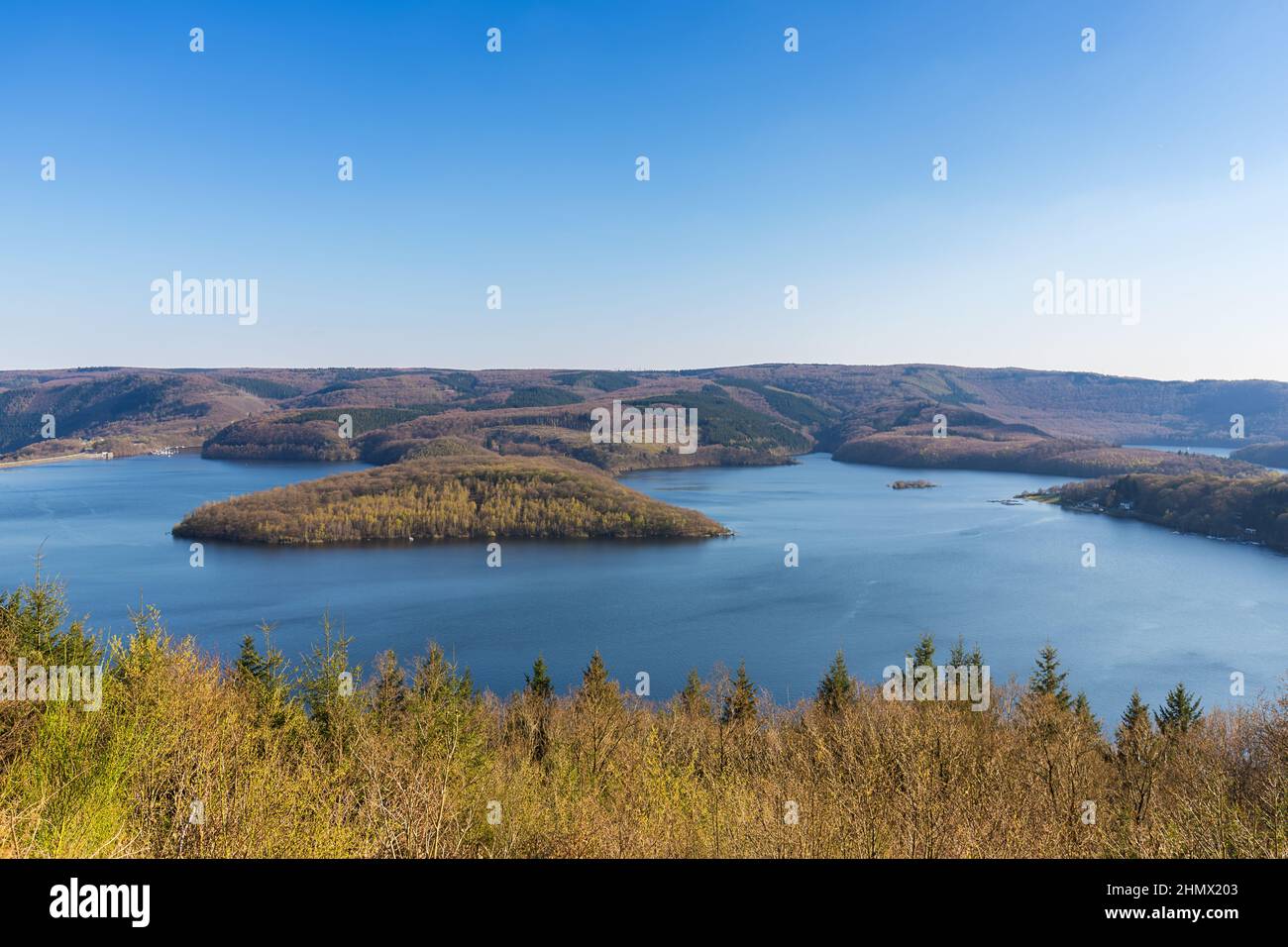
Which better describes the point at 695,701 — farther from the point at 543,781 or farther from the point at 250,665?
the point at 250,665

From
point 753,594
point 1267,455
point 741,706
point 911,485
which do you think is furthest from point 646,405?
point 741,706

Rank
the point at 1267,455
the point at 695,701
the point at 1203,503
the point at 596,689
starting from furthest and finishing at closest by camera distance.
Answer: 1. the point at 1267,455
2. the point at 1203,503
3. the point at 695,701
4. the point at 596,689

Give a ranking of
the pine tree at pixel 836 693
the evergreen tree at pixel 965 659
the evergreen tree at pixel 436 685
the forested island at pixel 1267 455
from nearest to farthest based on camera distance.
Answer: the evergreen tree at pixel 436 685 → the pine tree at pixel 836 693 → the evergreen tree at pixel 965 659 → the forested island at pixel 1267 455

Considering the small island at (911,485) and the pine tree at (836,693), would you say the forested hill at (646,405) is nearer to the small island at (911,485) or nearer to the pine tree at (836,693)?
the small island at (911,485)

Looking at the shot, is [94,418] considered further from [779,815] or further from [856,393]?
[779,815]

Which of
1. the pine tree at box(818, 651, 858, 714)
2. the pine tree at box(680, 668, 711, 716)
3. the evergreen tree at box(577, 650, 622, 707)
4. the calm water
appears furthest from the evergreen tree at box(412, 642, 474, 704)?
the calm water

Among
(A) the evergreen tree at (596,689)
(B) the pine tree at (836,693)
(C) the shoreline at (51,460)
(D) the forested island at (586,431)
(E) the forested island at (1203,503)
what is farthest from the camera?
(C) the shoreline at (51,460)

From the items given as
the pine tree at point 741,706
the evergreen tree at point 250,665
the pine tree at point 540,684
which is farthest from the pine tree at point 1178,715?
the evergreen tree at point 250,665

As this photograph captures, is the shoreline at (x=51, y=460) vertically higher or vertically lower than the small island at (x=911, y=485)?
higher
